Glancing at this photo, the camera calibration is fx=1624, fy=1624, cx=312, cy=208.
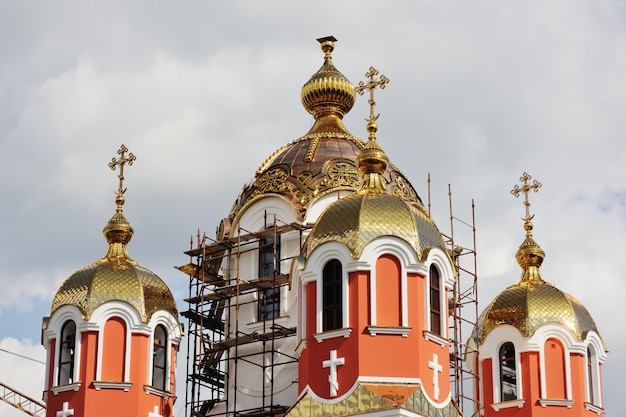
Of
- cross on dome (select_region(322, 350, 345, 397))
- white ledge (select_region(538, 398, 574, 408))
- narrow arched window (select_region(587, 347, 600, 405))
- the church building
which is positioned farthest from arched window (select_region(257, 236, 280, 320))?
narrow arched window (select_region(587, 347, 600, 405))

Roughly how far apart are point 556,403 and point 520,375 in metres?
0.94

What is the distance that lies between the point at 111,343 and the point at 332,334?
508 cm

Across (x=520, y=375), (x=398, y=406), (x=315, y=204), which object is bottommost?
(x=398, y=406)

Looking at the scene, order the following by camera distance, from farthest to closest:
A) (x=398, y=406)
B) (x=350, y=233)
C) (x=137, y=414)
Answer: (x=137, y=414)
(x=350, y=233)
(x=398, y=406)

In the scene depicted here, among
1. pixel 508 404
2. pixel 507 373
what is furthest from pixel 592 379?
pixel 508 404

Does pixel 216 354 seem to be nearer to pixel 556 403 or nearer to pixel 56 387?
pixel 56 387

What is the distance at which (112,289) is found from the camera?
30.0m

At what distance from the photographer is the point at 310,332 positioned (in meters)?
27.0

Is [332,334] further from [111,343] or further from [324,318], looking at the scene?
[111,343]

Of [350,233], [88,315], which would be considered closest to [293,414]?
[350,233]

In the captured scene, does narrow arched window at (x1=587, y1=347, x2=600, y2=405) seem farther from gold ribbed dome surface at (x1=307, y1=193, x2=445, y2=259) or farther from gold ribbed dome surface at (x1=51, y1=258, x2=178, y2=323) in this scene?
gold ribbed dome surface at (x1=51, y1=258, x2=178, y2=323)

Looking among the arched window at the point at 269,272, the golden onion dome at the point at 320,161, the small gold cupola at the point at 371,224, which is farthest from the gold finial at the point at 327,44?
the small gold cupola at the point at 371,224

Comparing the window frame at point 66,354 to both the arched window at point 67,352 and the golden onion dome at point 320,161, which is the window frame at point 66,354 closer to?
the arched window at point 67,352

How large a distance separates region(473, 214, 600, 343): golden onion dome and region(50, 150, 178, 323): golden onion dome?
620 cm
